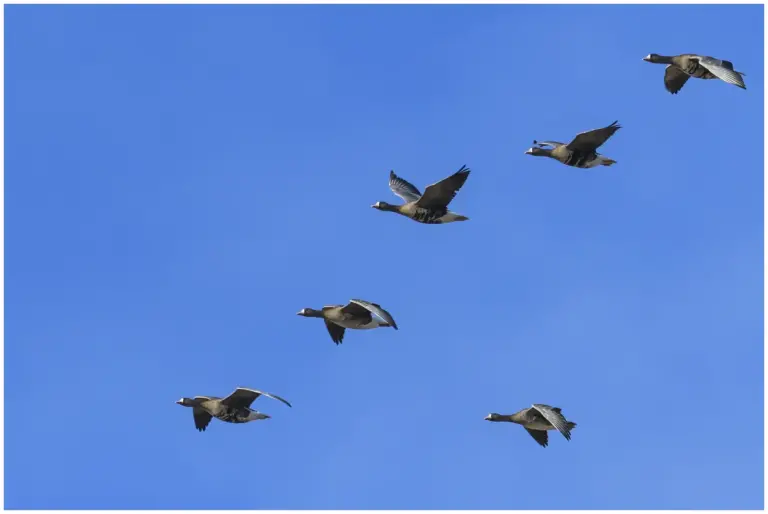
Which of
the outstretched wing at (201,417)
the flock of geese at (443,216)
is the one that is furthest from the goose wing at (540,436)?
the outstretched wing at (201,417)

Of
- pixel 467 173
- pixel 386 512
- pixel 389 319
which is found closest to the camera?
pixel 386 512

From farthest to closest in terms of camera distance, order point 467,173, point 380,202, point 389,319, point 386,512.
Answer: point 380,202 → point 467,173 → point 389,319 → point 386,512

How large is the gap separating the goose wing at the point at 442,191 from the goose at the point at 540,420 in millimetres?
7892

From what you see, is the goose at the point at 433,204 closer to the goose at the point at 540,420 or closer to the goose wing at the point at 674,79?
the goose at the point at 540,420

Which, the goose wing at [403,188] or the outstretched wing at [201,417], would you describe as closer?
the outstretched wing at [201,417]

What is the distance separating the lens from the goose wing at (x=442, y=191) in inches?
1964

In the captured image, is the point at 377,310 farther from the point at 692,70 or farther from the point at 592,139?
the point at 692,70

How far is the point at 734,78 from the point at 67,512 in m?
25.6

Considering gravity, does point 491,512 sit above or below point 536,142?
below

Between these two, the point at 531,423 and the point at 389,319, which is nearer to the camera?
the point at 389,319

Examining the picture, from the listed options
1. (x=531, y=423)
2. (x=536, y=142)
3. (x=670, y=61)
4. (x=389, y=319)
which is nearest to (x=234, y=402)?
(x=389, y=319)

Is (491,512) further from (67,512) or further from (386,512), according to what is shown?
(67,512)

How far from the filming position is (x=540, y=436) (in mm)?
51438

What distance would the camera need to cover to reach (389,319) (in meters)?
46.2
